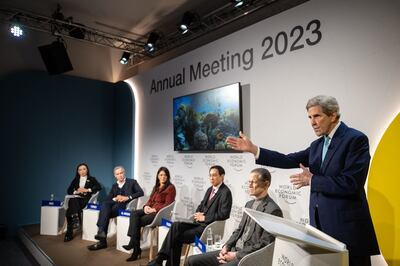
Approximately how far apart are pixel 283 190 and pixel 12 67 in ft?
18.3

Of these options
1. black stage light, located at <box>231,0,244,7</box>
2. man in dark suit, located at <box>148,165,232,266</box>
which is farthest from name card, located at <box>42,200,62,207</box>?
black stage light, located at <box>231,0,244,7</box>

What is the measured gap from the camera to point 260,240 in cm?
240

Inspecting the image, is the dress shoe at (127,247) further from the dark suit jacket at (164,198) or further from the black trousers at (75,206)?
the black trousers at (75,206)

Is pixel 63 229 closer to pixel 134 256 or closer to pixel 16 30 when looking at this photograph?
pixel 134 256

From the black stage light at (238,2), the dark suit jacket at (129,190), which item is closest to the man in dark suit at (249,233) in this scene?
the dark suit jacket at (129,190)

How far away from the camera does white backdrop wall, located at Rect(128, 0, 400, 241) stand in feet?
8.33

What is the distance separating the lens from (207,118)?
4262 mm

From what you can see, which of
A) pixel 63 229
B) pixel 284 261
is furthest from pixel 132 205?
pixel 284 261

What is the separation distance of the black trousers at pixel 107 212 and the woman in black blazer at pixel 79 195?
0.66m

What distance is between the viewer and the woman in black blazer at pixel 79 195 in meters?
4.86

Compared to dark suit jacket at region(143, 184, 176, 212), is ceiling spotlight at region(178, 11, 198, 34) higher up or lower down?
higher up

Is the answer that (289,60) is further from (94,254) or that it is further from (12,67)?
(12,67)

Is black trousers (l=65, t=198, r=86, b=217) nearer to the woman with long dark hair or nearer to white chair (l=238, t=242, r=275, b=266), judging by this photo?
the woman with long dark hair

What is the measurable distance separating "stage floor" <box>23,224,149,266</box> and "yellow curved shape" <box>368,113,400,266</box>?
2.72 m
